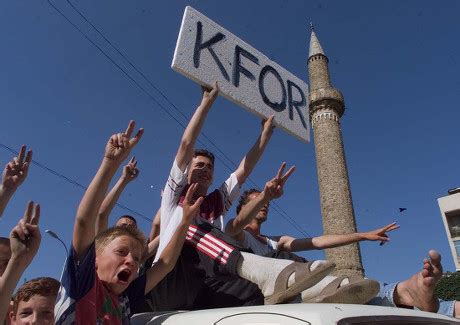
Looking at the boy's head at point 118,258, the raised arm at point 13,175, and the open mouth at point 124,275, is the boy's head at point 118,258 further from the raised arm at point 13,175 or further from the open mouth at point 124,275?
the raised arm at point 13,175

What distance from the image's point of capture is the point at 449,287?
2169 cm

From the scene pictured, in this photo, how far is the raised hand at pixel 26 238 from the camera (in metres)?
1.51

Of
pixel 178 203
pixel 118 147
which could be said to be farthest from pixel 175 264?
pixel 118 147

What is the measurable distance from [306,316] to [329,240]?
6.30ft

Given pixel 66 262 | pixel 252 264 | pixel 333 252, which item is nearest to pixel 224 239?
pixel 252 264

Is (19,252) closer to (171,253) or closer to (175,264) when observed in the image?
(171,253)

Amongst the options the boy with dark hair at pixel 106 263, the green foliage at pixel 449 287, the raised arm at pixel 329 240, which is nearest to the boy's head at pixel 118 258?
the boy with dark hair at pixel 106 263

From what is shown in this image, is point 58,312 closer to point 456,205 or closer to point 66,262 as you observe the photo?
point 66,262

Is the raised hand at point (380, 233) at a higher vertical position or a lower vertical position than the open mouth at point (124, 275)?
higher

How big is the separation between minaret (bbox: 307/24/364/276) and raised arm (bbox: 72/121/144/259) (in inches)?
635

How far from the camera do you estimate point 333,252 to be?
17.8 meters

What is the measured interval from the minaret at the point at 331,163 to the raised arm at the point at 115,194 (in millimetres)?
15165

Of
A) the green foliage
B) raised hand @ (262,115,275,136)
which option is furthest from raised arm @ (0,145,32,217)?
the green foliage

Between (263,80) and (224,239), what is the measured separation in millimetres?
1292
